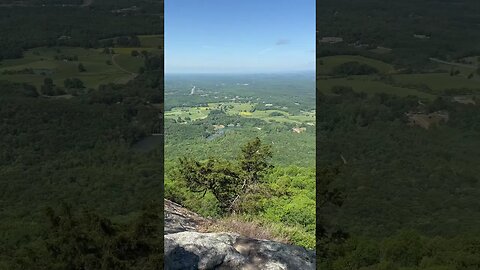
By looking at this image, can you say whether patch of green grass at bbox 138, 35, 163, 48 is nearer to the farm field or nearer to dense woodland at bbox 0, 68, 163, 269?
dense woodland at bbox 0, 68, 163, 269

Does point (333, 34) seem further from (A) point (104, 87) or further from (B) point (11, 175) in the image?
(B) point (11, 175)

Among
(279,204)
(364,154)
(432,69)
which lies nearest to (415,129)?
(364,154)

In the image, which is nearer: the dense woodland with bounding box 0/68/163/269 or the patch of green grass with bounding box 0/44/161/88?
the dense woodland with bounding box 0/68/163/269

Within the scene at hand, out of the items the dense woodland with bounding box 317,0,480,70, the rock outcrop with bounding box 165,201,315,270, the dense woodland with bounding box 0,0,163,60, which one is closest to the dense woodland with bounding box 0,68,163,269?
the dense woodland with bounding box 0,0,163,60

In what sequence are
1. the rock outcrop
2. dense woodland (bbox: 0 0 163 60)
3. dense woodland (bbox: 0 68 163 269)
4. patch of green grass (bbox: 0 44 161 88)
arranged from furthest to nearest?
1. dense woodland (bbox: 0 0 163 60)
2. patch of green grass (bbox: 0 44 161 88)
3. dense woodland (bbox: 0 68 163 269)
4. the rock outcrop

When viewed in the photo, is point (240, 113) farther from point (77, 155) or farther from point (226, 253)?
point (226, 253)
